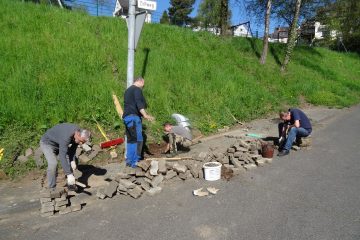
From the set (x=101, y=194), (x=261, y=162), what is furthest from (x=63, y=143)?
(x=261, y=162)

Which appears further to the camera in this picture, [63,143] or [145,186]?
[145,186]

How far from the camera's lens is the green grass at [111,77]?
806 cm

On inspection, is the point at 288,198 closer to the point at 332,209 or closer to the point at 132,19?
the point at 332,209

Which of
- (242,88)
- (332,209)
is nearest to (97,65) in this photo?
(242,88)

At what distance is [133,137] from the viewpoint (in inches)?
273

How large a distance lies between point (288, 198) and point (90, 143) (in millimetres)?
4742

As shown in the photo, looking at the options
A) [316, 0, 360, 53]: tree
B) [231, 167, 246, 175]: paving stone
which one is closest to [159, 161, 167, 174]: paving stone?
[231, 167, 246, 175]: paving stone

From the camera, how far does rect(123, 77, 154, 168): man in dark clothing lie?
6.86m

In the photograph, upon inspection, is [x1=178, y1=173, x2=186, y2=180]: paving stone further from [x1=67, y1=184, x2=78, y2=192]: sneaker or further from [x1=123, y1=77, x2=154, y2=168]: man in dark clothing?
[x1=67, y1=184, x2=78, y2=192]: sneaker

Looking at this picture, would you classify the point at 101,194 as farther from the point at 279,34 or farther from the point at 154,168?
the point at 279,34

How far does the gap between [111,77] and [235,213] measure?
6.62 metres

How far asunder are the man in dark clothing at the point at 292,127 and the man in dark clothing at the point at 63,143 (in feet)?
17.2

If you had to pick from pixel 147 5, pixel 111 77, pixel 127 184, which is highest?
pixel 147 5

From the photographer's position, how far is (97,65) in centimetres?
1039
